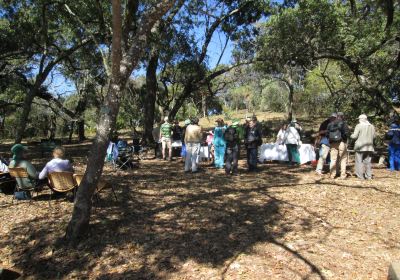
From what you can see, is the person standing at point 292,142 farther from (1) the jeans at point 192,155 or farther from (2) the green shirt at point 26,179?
(2) the green shirt at point 26,179

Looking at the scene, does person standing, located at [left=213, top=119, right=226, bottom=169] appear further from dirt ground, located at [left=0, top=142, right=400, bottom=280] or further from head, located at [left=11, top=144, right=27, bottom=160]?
head, located at [left=11, top=144, right=27, bottom=160]

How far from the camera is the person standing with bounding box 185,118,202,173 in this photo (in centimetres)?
1110

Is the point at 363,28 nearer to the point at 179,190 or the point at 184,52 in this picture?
the point at 184,52

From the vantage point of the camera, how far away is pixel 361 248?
5.75 meters

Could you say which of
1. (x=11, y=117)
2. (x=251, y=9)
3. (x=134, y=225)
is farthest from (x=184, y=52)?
(x=11, y=117)

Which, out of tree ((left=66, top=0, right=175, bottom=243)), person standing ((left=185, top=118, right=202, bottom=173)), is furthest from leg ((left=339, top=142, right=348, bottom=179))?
tree ((left=66, top=0, right=175, bottom=243))

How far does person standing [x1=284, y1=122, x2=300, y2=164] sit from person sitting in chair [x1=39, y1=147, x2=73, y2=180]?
7.30m

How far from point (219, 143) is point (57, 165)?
5.42 meters

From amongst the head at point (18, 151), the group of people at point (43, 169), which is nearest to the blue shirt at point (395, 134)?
the group of people at point (43, 169)

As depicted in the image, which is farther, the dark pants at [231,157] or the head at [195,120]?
the head at [195,120]

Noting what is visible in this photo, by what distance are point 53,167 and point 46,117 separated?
34527 millimetres

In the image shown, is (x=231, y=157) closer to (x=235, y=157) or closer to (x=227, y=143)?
(x=235, y=157)

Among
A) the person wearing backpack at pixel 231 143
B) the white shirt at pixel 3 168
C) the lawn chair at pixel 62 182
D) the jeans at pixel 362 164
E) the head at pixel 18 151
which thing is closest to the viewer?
the lawn chair at pixel 62 182

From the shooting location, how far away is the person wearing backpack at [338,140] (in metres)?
9.79
